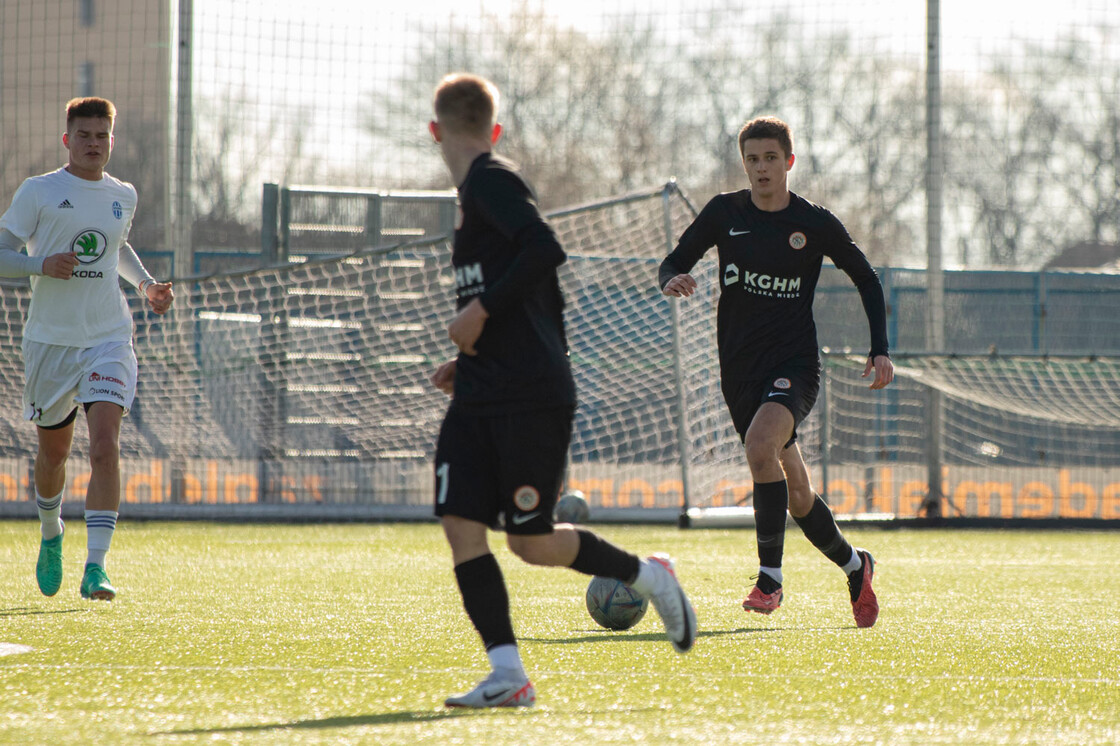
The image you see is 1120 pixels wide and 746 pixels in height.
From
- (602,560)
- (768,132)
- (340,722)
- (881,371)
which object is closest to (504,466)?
(602,560)

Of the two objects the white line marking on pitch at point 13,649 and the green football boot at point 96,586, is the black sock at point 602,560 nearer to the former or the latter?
the white line marking on pitch at point 13,649

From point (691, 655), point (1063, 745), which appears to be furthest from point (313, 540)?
point (1063, 745)

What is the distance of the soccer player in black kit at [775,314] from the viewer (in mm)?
5523

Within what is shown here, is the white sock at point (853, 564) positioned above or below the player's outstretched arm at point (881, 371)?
below

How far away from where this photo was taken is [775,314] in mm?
5621

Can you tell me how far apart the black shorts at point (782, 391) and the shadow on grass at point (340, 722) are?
8.22ft

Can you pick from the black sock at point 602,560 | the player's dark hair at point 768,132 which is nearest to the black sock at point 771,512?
the player's dark hair at point 768,132

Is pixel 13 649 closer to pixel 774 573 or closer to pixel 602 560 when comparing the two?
pixel 602 560

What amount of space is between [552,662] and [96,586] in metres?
2.09

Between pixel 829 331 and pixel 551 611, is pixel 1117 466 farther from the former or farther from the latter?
pixel 551 611

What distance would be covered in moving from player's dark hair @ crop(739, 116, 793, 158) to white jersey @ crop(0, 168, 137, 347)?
8.49ft

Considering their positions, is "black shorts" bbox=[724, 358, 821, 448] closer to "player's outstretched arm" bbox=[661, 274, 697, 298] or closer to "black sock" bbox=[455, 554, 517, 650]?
"player's outstretched arm" bbox=[661, 274, 697, 298]

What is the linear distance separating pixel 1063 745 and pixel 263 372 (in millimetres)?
10617

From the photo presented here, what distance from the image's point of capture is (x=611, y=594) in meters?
5.01
